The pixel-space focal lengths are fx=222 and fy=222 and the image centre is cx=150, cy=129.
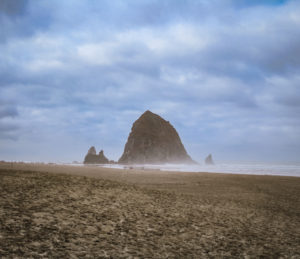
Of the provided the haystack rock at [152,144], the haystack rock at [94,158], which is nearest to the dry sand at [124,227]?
the haystack rock at [94,158]

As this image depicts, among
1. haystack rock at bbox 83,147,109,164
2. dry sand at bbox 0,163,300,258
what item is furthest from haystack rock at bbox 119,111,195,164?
dry sand at bbox 0,163,300,258

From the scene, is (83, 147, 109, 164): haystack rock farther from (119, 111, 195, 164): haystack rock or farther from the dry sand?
the dry sand

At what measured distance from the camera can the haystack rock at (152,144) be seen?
15638 cm

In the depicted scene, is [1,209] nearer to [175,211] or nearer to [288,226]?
[175,211]

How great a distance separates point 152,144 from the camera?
162 m

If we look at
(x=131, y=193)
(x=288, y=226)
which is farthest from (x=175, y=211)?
(x=288, y=226)

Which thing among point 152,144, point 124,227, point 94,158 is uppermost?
point 152,144

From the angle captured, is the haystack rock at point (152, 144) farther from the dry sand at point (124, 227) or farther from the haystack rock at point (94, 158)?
the dry sand at point (124, 227)

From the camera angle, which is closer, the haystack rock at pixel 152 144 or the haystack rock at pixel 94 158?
the haystack rock at pixel 94 158

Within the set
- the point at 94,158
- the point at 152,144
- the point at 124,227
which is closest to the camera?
the point at 124,227

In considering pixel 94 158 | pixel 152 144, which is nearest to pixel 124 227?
pixel 94 158

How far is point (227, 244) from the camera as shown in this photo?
6.46 m

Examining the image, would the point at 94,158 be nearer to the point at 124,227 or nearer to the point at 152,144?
the point at 152,144

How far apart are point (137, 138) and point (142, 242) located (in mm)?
156646
